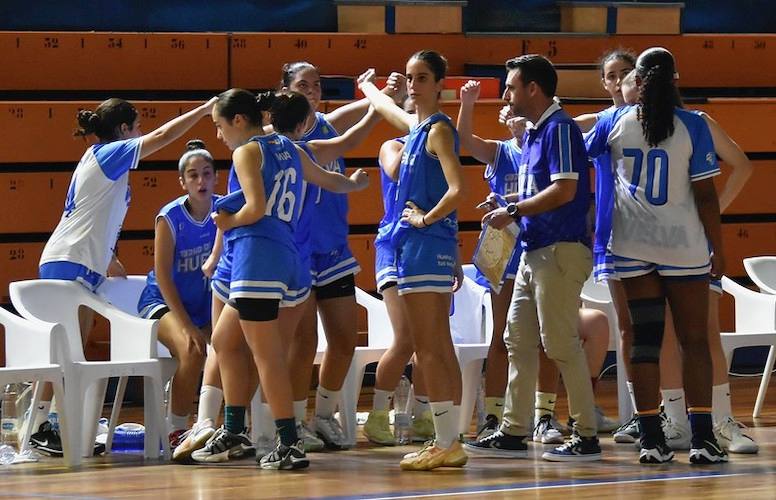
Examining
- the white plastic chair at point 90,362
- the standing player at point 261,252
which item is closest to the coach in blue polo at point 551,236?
the standing player at point 261,252

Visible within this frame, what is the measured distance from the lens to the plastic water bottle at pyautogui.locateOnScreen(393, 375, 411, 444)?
5875 mm

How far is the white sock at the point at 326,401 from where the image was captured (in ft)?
18.7

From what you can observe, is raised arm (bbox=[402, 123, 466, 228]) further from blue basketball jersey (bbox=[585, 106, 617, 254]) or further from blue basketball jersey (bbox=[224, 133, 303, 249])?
blue basketball jersey (bbox=[585, 106, 617, 254])

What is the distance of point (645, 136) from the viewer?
5098 mm

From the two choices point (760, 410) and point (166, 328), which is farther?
point (760, 410)

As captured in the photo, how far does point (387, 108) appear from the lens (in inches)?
209

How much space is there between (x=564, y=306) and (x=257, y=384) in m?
1.21

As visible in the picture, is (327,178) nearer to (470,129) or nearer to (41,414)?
(470,129)

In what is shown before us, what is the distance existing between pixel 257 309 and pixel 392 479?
0.72 metres

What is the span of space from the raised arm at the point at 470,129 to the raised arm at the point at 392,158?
9.3 inches

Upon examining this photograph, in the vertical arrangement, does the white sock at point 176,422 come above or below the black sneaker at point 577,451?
above

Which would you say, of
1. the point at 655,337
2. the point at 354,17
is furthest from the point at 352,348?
the point at 354,17

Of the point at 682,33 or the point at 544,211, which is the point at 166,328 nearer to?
the point at 544,211

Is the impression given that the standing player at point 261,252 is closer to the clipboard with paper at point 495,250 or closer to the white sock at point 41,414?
the clipboard with paper at point 495,250
